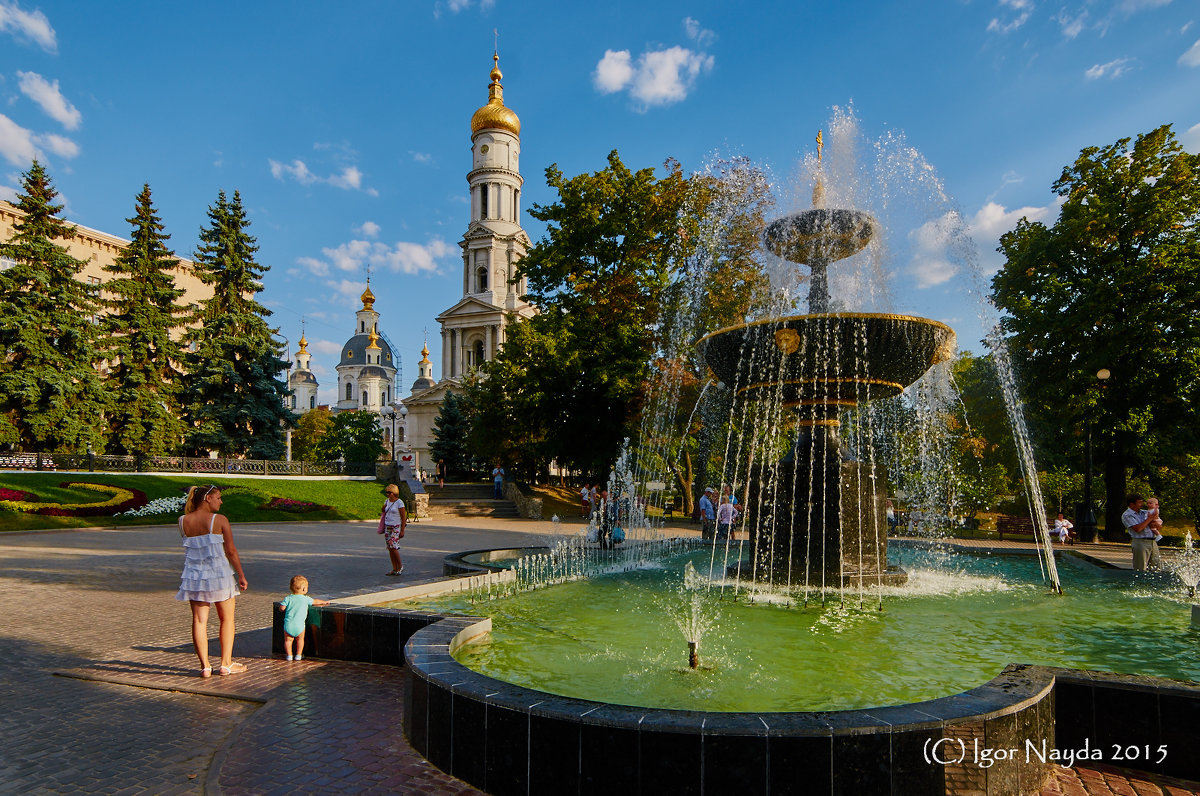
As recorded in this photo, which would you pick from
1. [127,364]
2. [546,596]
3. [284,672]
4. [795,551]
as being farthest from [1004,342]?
[127,364]

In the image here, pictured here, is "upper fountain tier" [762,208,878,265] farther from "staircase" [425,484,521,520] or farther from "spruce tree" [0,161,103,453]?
"spruce tree" [0,161,103,453]

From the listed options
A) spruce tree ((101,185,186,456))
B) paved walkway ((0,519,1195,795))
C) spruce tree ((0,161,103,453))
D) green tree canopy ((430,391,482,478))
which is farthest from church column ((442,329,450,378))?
paved walkway ((0,519,1195,795))

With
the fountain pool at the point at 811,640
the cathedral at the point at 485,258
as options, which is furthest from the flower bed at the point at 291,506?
the cathedral at the point at 485,258

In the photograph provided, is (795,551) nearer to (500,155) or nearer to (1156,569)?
(1156,569)

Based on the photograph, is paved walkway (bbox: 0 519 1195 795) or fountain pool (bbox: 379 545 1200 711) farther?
fountain pool (bbox: 379 545 1200 711)

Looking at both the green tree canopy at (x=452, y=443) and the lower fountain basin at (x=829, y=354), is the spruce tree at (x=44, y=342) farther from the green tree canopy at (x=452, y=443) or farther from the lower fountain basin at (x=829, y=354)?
the lower fountain basin at (x=829, y=354)

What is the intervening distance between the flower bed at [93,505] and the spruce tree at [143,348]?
8328 millimetres

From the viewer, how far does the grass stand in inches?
826

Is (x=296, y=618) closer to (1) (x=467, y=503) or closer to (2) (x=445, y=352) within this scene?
(1) (x=467, y=503)

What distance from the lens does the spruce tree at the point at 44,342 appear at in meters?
28.9

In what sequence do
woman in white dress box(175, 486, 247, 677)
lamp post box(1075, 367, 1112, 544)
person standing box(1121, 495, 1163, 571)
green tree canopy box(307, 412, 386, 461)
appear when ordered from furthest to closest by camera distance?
1. green tree canopy box(307, 412, 386, 461)
2. lamp post box(1075, 367, 1112, 544)
3. person standing box(1121, 495, 1163, 571)
4. woman in white dress box(175, 486, 247, 677)

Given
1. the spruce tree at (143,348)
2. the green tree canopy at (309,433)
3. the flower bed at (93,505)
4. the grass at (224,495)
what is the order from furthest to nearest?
the green tree canopy at (309,433)
the spruce tree at (143,348)
the grass at (224,495)
the flower bed at (93,505)

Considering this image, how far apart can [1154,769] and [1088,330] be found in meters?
22.0

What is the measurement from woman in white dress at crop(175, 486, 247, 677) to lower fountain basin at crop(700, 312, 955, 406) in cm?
626
